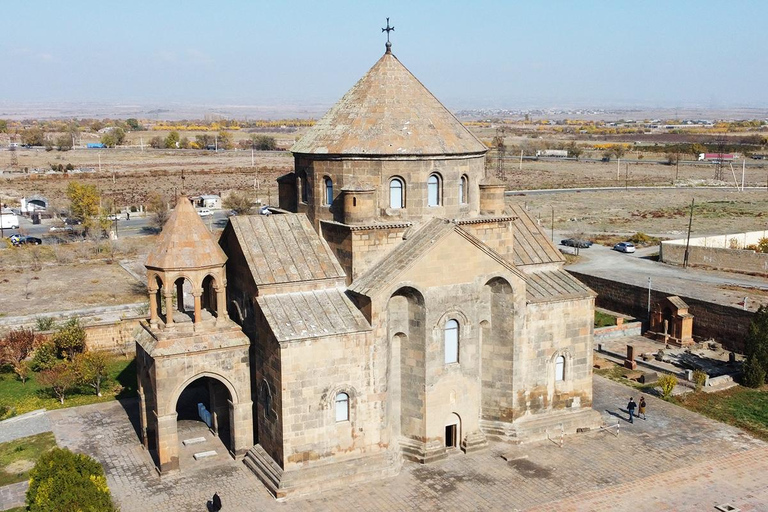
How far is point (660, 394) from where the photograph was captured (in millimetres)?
22625

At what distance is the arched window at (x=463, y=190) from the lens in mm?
18812

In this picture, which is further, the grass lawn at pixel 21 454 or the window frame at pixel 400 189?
the window frame at pixel 400 189

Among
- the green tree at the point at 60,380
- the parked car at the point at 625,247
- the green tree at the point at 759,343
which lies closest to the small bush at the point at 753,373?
the green tree at the point at 759,343

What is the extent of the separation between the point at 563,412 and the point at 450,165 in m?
7.40

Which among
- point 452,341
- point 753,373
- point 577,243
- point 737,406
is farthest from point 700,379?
point 577,243

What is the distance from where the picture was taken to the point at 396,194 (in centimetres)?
1817

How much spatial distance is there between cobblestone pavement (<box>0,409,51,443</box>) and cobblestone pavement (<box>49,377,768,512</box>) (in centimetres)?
58

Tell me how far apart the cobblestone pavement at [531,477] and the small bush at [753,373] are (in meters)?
4.01

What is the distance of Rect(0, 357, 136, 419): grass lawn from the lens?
22.1 metres

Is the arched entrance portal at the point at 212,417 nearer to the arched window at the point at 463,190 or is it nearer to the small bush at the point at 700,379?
the arched window at the point at 463,190

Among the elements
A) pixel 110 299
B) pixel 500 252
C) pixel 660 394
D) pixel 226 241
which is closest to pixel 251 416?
pixel 226 241

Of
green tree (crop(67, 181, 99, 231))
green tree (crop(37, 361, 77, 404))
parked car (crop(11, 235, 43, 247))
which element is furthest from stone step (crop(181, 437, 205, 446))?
parked car (crop(11, 235, 43, 247))

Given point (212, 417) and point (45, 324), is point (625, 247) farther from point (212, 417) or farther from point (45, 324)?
point (45, 324)

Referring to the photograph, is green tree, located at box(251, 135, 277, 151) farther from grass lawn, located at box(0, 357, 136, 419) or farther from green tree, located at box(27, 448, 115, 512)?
green tree, located at box(27, 448, 115, 512)
